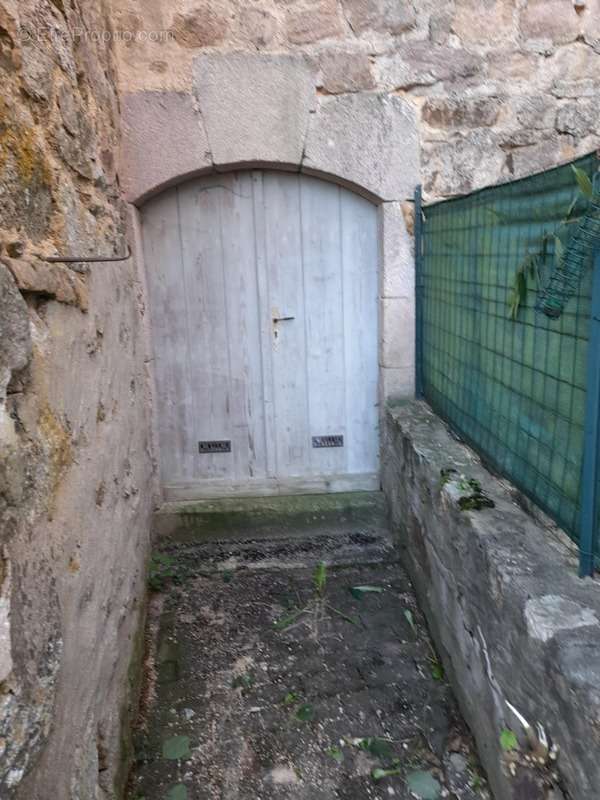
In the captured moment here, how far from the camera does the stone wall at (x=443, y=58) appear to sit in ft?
8.96

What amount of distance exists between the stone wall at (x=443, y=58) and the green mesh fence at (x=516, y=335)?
1.77ft

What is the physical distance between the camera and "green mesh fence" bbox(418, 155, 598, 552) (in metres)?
1.55

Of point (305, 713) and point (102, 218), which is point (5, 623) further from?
point (102, 218)

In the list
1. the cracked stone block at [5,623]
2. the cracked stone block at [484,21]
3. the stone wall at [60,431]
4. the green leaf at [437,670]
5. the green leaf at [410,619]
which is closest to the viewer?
the cracked stone block at [5,623]

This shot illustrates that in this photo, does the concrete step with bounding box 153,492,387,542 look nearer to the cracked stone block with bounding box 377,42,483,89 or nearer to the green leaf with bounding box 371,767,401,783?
the green leaf with bounding box 371,767,401,783

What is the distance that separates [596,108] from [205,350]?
7.88ft

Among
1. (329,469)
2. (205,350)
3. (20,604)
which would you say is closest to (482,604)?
(20,604)

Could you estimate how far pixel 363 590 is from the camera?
282cm

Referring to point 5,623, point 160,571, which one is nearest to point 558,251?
point 5,623

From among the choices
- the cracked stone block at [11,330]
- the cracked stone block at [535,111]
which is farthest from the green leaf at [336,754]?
the cracked stone block at [535,111]

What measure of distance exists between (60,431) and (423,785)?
1.57m

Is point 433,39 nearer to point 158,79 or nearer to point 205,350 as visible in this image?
point 158,79

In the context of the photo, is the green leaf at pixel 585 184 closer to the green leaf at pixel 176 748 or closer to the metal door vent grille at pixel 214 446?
the green leaf at pixel 176 748

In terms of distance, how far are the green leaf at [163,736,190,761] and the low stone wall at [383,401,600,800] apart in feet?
3.21
